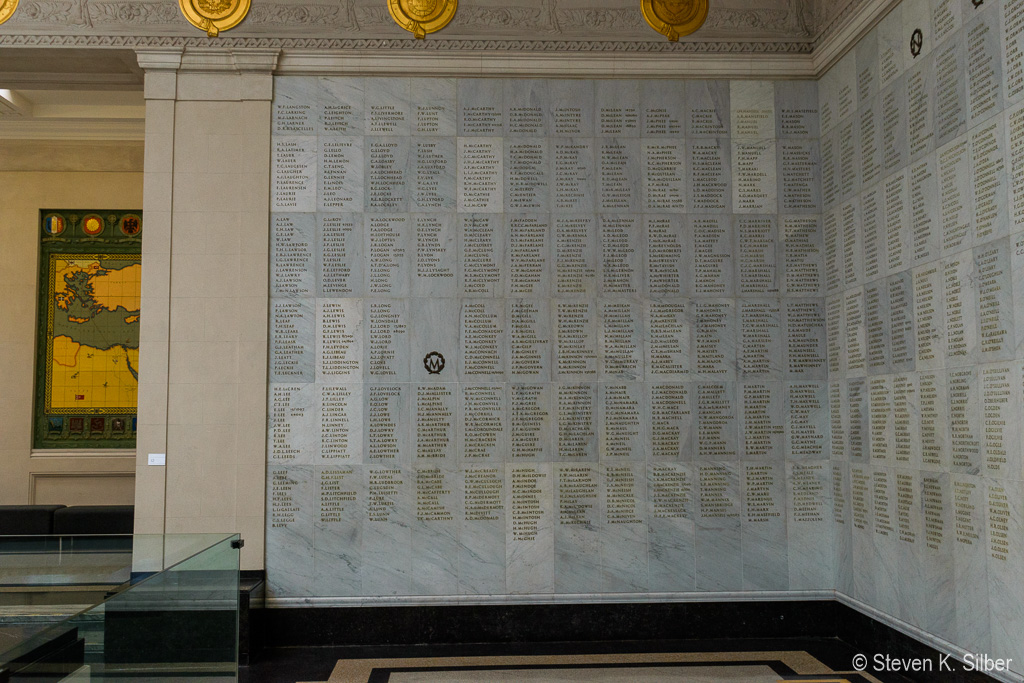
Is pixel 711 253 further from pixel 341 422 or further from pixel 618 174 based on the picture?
pixel 341 422

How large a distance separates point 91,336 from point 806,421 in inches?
308

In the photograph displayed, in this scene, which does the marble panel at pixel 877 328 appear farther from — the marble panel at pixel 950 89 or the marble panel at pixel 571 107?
the marble panel at pixel 571 107

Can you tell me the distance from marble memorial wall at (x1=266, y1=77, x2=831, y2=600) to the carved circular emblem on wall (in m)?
0.03

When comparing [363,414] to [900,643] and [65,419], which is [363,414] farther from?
[65,419]

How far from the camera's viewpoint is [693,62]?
6750 millimetres

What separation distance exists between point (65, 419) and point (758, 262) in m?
7.77

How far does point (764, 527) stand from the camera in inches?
254

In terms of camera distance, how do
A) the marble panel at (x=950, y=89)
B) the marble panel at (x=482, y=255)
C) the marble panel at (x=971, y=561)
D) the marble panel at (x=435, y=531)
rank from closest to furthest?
the marble panel at (x=971, y=561), the marble panel at (x=950, y=89), the marble panel at (x=435, y=531), the marble panel at (x=482, y=255)

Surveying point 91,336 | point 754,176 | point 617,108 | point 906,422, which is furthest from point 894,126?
point 91,336

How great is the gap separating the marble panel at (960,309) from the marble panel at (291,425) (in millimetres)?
4571

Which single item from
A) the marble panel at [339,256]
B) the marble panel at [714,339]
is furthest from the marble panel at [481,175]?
the marble panel at [714,339]

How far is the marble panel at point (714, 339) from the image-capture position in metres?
6.57

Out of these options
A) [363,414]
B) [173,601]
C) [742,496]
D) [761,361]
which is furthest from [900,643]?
[173,601]

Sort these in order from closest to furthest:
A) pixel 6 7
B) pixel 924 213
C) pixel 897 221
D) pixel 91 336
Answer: pixel 6 7, pixel 924 213, pixel 897 221, pixel 91 336
